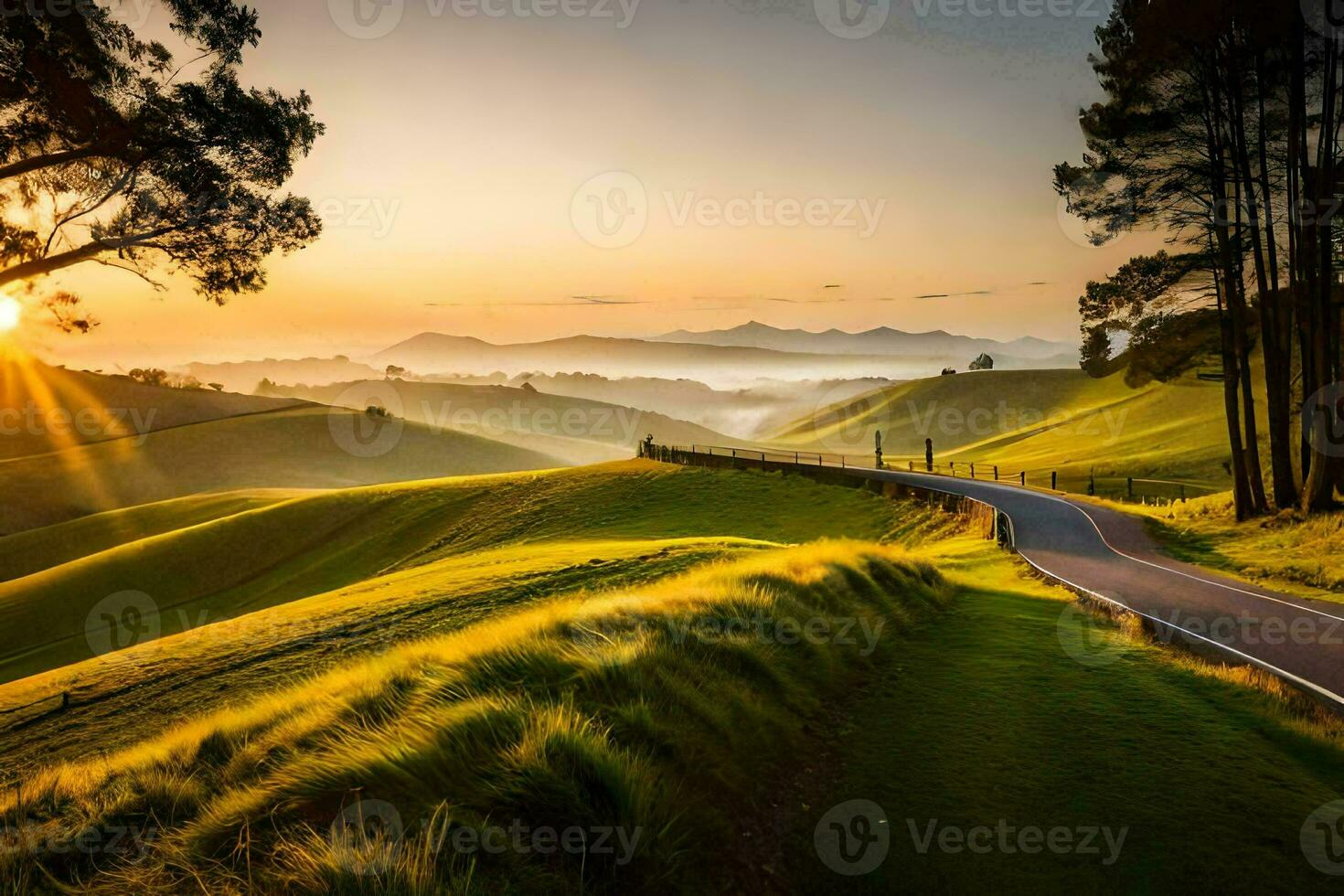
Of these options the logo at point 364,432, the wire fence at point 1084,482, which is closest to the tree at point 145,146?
the wire fence at point 1084,482

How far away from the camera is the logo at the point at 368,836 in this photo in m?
3.28

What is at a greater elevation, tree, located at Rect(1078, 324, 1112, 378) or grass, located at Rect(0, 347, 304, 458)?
grass, located at Rect(0, 347, 304, 458)

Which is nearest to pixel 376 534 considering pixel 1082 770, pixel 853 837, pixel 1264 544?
pixel 853 837

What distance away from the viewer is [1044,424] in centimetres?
10488

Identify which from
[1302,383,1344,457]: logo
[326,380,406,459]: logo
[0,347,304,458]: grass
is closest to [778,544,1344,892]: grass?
[1302,383,1344,457]: logo

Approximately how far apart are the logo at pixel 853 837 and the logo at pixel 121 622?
32380mm

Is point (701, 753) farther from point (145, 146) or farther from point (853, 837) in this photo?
point (145, 146)

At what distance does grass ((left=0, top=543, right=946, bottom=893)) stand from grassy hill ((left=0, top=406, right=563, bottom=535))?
93252 mm

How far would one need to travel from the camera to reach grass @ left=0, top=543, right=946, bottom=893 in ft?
12.0

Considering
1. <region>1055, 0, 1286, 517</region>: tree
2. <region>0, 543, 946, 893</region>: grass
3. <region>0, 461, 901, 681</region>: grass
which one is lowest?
<region>0, 461, 901, 681</region>: grass

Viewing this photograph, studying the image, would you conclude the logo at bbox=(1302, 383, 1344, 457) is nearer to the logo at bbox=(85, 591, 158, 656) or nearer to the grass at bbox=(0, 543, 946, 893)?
the grass at bbox=(0, 543, 946, 893)

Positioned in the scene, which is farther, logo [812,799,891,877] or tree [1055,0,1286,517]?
tree [1055,0,1286,517]

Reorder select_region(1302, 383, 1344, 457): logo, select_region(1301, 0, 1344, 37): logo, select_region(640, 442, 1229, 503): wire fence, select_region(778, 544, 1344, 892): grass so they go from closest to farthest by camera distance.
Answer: select_region(778, 544, 1344, 892): grass
select_region(1301, 0, 1344, 37): logo
select_region(1302, 383, 1344, 457): logo
select_region(640, 442, 1229, 503): wire fence

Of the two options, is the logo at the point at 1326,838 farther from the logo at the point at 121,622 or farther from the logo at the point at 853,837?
the logo at the point at 121,622
